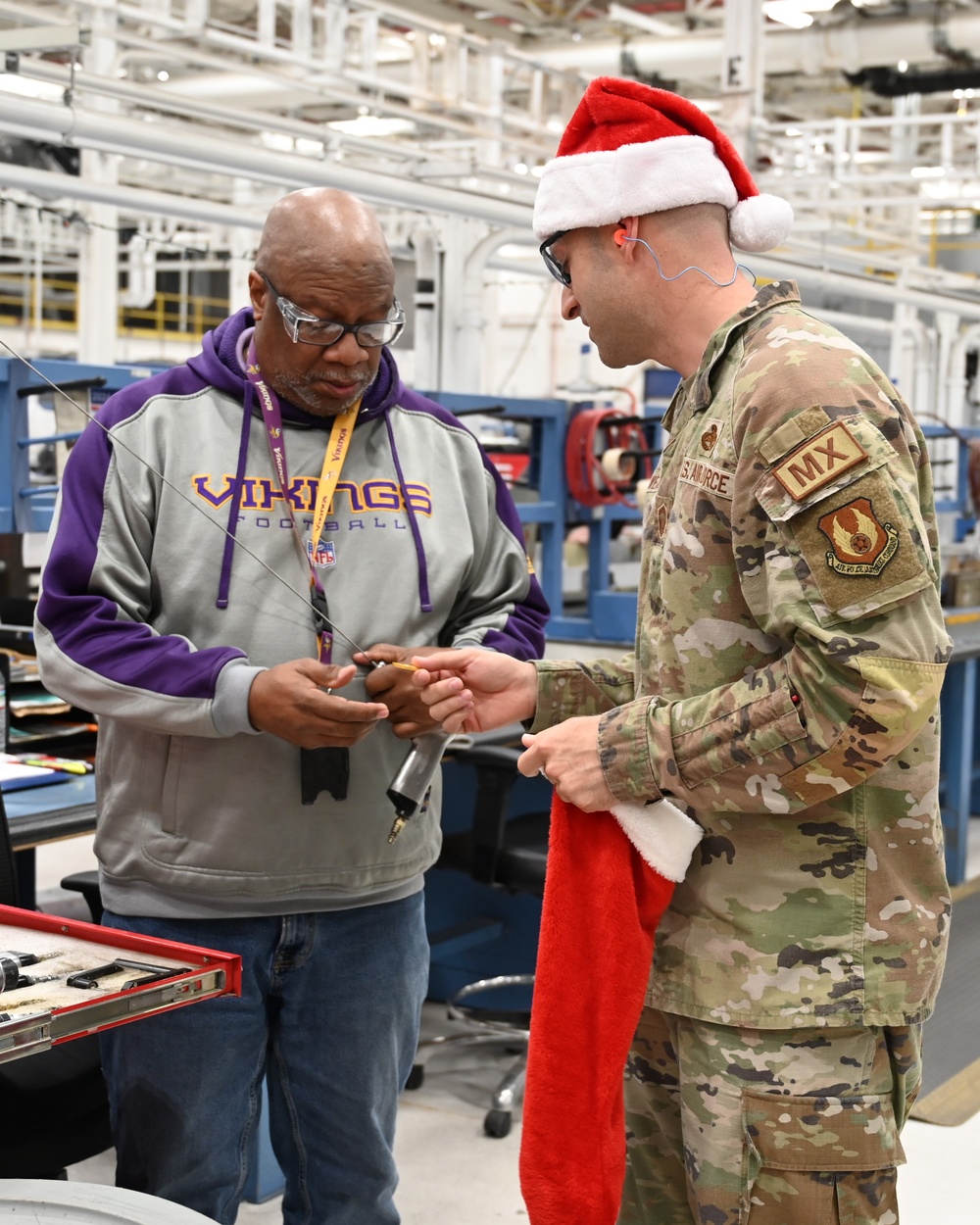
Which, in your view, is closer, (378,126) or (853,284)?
(853,284)

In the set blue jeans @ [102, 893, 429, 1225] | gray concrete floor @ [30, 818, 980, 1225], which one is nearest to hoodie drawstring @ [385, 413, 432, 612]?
blue jeans @ [102, 893, 429, 1225]

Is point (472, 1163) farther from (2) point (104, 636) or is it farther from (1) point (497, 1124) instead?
(2) point (104, 636)

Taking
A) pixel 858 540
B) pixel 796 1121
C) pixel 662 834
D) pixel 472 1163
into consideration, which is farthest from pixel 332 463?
pixel 472 1163

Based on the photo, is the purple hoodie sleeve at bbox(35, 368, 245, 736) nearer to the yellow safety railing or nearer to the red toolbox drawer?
the red toolbox drawer

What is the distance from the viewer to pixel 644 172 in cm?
139

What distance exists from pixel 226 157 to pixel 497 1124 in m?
2.70

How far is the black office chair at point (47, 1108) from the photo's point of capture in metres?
1.90

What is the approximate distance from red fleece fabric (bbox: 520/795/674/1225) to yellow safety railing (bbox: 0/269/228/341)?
39.8 feet

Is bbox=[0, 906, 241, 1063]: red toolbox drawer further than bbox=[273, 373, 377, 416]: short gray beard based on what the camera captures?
No

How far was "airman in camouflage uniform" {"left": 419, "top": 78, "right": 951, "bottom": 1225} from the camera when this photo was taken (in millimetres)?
1202

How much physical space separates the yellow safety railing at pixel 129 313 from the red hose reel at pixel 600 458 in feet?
29.5

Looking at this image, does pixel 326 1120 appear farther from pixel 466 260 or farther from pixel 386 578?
pixel 466 260

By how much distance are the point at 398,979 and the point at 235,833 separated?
31 centimetres

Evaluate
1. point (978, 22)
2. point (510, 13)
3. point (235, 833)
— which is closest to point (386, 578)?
point (235, 833)
